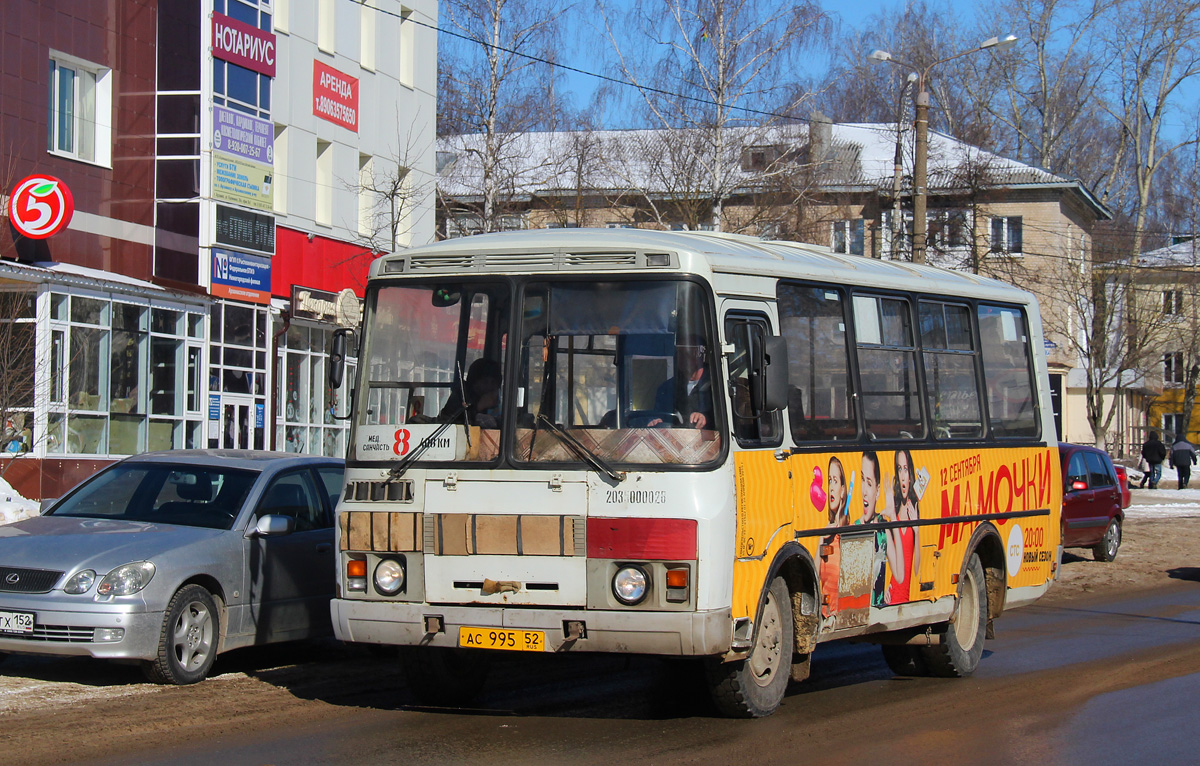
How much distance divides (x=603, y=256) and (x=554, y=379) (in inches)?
29.5

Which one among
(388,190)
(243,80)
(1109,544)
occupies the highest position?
(243,80)

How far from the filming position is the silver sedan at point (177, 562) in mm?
8883

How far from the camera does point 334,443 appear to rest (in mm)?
34656

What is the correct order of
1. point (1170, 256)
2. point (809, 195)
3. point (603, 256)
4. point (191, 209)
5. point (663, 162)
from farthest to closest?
point (1170, 256), point (809, 195), point (663, 162), point (191, 209), point (603, 256)

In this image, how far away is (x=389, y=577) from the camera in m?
8.03

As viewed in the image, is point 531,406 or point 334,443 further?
point 334,443

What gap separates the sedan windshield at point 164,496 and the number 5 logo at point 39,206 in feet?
46.1

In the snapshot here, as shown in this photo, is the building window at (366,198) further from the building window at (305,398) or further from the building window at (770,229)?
the building window at (770,229)

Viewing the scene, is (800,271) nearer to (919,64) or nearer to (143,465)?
(143,465)

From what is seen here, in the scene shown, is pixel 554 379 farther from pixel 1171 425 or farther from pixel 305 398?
pixel 1171 425

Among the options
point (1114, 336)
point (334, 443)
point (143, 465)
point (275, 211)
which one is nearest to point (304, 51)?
point (275, 211)

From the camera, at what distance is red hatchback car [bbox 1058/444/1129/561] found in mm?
20047

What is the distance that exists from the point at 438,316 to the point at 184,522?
3.02m

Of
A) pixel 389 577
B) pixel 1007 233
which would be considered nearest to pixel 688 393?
pixel 389 577
